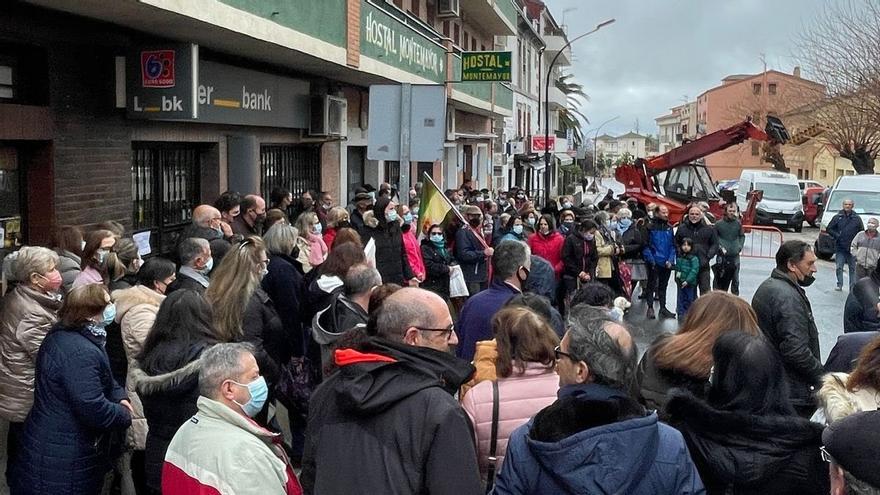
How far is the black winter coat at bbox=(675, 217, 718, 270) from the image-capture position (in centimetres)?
1232

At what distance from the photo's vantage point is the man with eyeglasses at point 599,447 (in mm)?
2676

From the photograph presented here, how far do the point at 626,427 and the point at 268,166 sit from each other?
12468 millimetres

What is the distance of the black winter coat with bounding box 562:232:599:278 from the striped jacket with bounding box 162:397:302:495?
26.2 ft

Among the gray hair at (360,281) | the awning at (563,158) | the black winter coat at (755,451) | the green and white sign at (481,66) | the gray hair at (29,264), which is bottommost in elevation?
the black winter coat at (755,451)

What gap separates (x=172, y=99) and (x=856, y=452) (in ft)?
25.9

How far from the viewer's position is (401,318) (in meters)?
3.18

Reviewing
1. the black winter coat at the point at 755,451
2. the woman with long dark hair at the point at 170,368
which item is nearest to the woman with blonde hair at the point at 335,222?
the woman with long dark hair at the point at 170,368

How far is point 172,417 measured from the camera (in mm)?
4301

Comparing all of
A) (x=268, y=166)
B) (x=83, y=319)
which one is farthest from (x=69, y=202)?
(x=268, y=166)

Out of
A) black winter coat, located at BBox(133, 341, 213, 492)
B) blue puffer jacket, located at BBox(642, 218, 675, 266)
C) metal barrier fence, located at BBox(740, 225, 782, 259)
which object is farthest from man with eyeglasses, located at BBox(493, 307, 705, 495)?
metal barrier fence, located at BBox(740, 225, 782, 259)

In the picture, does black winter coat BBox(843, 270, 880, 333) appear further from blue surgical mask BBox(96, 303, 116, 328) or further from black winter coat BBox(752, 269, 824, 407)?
blue surgical mask BBox(96, 303, 116, 328)

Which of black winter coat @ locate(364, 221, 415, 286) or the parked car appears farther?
the parked car

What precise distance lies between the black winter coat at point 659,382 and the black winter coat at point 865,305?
9.71 ft

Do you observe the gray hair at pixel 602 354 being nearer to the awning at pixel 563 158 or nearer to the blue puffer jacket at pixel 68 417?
the blue puffer jacket at pixel 68 417
